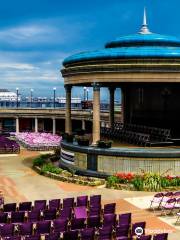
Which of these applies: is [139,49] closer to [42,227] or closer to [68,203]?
[68,203]

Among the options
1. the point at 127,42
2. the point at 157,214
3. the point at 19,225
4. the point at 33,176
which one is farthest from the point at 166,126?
the point at 19,225

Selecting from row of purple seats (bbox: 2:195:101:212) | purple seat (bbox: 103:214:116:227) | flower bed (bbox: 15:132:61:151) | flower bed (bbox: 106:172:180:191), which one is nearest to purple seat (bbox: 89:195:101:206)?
row of purple seats (bbox: 2:195:101:212)

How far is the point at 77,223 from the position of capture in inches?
724

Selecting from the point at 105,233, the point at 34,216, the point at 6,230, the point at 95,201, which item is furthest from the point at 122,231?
the point at 6,230

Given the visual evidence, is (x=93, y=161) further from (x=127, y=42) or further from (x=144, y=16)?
(x=144, y=16)

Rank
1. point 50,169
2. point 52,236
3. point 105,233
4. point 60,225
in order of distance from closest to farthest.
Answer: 1. point 52,236
2. point 105,233
3. point 60,225
4. point 50,169

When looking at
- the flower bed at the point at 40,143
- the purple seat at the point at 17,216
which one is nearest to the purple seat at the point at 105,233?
the purple seat at the point at 17,216

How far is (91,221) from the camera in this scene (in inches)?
745

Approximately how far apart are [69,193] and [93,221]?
9051 millimetres

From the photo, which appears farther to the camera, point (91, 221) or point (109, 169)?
point (109, 169)

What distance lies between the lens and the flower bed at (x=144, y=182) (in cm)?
2866

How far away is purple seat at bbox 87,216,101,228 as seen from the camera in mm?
18902

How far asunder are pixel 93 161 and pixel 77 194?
223 inches

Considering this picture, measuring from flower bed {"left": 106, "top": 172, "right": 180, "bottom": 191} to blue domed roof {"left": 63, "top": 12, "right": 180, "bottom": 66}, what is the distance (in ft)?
30.0
